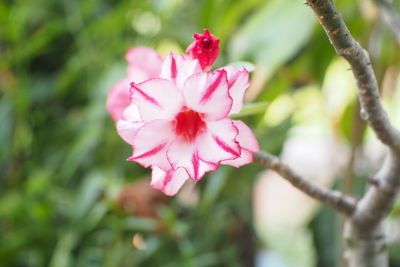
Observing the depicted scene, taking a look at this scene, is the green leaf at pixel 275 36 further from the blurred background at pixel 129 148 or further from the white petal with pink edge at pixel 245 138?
the white petal with pink edge at pixel 245 138

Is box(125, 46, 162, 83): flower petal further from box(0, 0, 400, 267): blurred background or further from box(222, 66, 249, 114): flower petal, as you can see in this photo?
box(0, 0, 400, 267): blurred background

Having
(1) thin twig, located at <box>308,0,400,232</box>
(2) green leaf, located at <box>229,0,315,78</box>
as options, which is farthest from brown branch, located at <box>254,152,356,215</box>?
(2) green leaf, located at <box>229,0,315,78</box>

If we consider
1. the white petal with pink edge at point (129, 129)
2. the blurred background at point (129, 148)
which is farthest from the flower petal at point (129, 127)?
the blurred background at point (129, 148)

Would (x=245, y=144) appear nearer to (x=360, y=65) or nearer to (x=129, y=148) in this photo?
(x=360, y=65)

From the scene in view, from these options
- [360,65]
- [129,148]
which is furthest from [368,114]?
[129,148]

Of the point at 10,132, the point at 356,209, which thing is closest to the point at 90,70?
the point at 10,132

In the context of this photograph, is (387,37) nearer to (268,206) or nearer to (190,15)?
(190,15)

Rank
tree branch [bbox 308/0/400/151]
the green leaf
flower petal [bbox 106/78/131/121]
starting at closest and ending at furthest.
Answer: tree branch [bbox 308/0/400/151] → flower petal [bbox 106/78/131/121] → the green leaf
